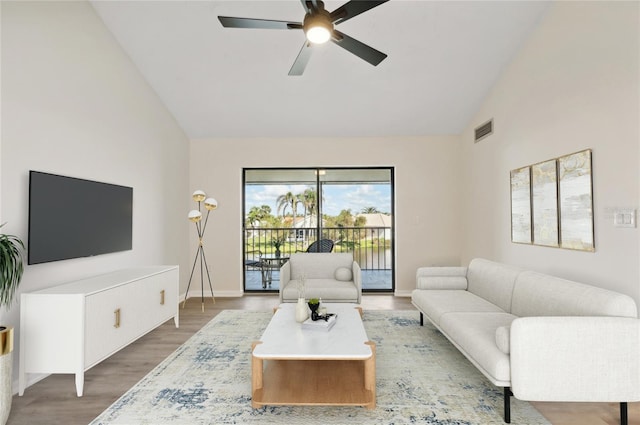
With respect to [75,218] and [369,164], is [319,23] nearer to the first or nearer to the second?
[75,218]

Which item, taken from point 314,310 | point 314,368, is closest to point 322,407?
point 314,368

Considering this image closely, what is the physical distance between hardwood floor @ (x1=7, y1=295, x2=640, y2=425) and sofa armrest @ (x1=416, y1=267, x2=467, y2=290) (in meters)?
1.62

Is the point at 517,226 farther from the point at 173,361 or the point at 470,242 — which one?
the point at 173,361

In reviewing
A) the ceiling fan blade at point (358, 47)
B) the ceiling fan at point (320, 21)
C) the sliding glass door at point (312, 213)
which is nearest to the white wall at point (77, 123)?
the sliding glass door at point (312, 213)

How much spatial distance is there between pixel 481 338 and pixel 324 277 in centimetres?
255

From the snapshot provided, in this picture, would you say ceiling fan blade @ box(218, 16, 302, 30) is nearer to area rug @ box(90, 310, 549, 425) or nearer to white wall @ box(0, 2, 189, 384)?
white wall @ box(0, 2, 189, 384)

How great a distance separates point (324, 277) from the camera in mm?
4625

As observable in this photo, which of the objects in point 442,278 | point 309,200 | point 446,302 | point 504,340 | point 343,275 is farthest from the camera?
point 309,200

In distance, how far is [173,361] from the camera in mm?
2924

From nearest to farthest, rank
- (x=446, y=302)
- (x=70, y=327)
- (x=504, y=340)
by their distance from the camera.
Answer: (x=504, y=340)
(x=70, y=327)
(x=446, y=302)

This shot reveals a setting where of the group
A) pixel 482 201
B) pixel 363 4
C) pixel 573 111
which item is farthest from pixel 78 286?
pixel 482 201

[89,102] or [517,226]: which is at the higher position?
[89,102]

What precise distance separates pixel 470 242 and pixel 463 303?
7.39ft

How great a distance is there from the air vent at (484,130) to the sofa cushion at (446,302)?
227 centimetres
